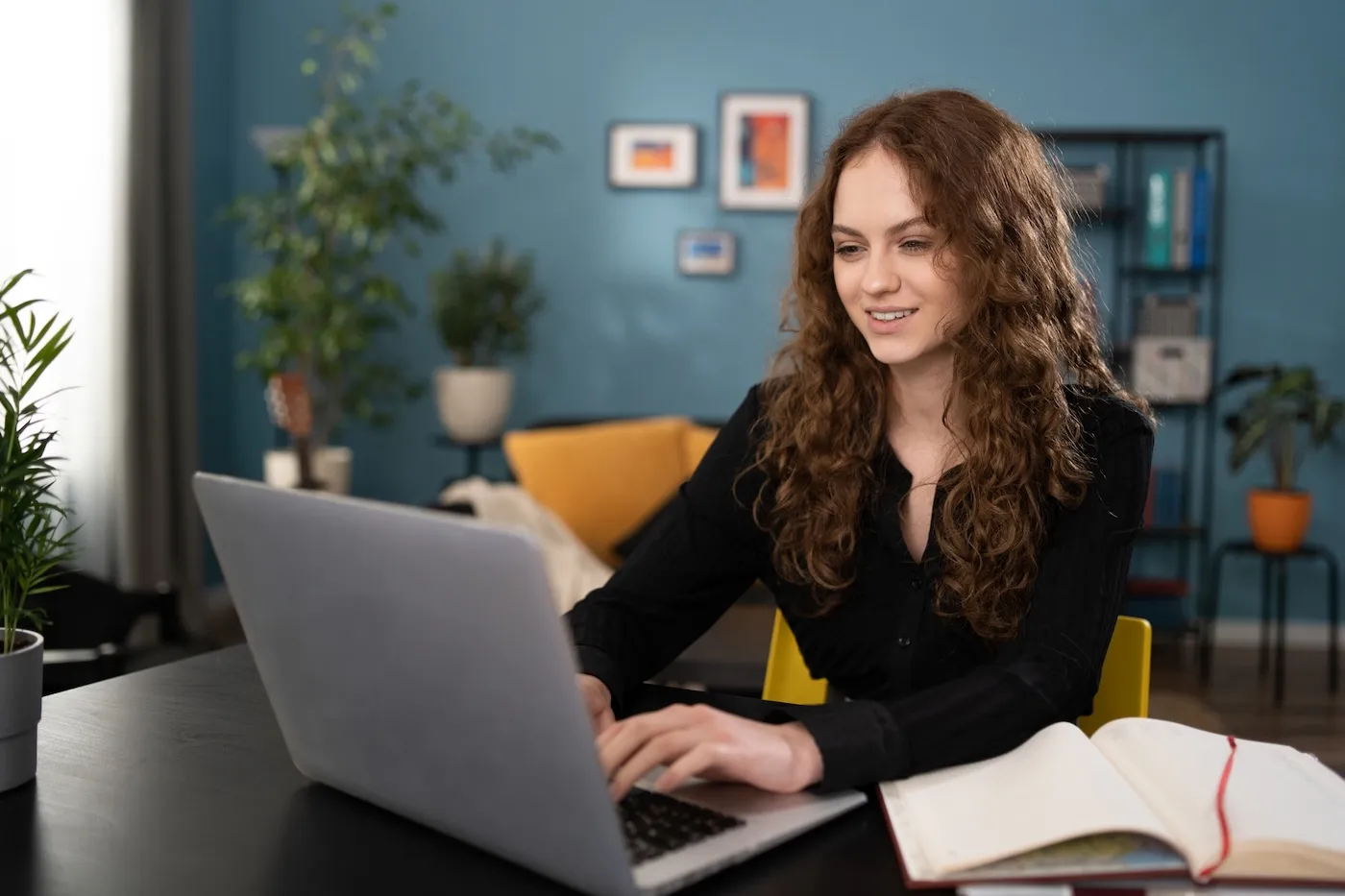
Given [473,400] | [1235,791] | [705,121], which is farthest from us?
[705,121]

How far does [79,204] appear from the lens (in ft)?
13.6

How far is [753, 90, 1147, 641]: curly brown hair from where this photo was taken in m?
1.34

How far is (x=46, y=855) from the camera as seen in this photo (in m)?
0.85

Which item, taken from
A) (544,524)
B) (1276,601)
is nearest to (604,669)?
(544,524)

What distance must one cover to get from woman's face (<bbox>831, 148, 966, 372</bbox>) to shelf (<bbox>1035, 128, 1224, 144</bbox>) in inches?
142

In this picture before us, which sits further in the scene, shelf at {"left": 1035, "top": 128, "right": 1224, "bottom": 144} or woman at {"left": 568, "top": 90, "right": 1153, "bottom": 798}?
shelf at {"left": 1035, "top": 128, "right": 1224, "bottom": 144}

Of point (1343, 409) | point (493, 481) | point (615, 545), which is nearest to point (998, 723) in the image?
point (615, 545)

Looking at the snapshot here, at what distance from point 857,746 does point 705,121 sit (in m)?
4.48

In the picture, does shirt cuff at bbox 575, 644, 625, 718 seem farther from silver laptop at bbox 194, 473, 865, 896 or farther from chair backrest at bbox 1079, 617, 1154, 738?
chair backrest at bbox 1079, 617, 1154, 738

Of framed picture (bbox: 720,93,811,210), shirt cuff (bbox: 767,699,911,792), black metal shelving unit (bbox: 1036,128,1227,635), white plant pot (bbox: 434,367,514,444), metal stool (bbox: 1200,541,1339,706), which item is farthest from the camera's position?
framed picture (bbox: 720,93,811,210)

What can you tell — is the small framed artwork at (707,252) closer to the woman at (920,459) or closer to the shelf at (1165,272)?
the shelf at (1165,272)

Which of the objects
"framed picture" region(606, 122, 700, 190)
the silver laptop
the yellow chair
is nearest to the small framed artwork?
"framed picture" region(606, 122, 700, 190)

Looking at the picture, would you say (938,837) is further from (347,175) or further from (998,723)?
(347,175)

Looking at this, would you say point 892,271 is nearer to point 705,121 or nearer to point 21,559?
point 21,559
